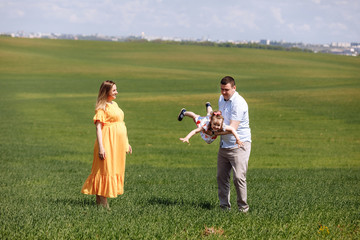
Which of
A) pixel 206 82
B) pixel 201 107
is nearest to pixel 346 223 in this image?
pixel 201 107

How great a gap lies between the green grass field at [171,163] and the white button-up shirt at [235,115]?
3.78ft

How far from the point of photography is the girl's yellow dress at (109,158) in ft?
28.6

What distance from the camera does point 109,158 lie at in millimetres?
8742

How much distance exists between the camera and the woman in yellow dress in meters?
8.69

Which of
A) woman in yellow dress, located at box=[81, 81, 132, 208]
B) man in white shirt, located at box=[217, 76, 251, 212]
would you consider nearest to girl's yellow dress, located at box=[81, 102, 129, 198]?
woman in yellow dress, located at box=[81, 81, 132, 208]

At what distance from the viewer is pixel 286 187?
40.2ft

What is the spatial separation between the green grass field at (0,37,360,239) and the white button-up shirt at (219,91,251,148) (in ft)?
3.78

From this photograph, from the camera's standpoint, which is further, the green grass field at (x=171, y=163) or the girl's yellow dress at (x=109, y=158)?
the girl's yellow dress at (x=109, y=158)

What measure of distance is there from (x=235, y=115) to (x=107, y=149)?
7.52ft

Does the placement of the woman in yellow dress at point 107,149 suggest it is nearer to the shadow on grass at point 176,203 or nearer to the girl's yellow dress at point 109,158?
the girl's yellow dress at point 109,158

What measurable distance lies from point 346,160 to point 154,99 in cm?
2704

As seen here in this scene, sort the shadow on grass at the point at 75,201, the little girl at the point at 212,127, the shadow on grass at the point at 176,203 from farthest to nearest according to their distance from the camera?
the shadow on grass at the point at 75,201
the shadow on grass at the point at 176,203
the little girl at the point at 212,127

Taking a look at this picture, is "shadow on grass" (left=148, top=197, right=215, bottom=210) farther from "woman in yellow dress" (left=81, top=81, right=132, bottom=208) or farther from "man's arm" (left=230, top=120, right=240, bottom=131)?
"man's arm" (left=230, top=120, right=240, bottom=131)

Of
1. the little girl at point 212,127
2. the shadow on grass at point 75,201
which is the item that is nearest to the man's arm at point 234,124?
the little girl at point 212,127
